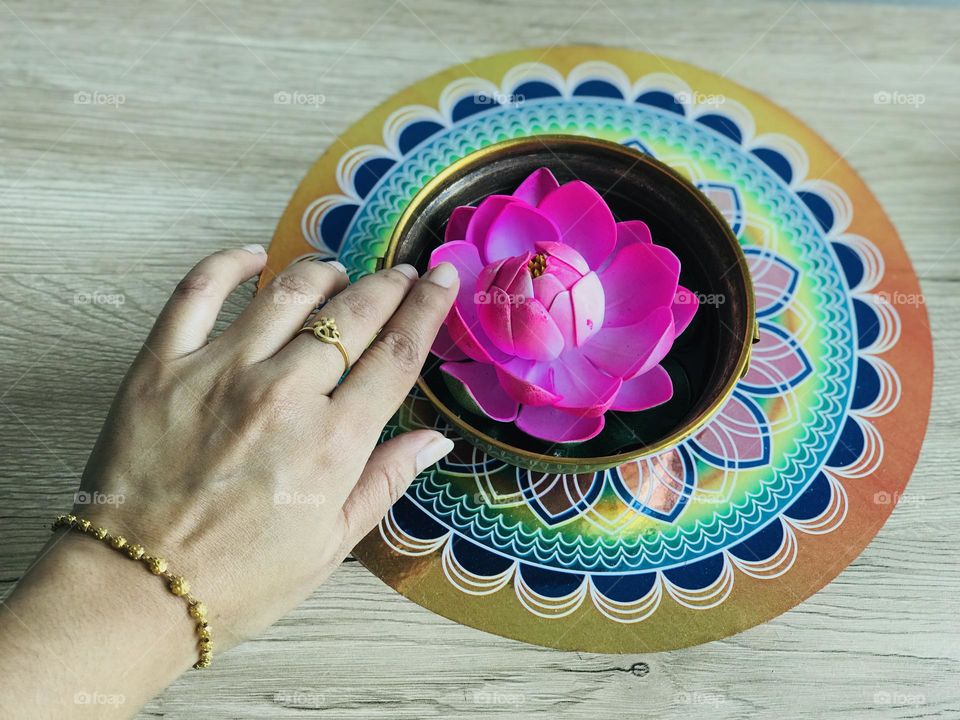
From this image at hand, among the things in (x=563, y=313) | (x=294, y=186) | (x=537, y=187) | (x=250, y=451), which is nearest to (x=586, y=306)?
(x=563, y=313)

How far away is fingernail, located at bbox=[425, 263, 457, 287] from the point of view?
56 cm

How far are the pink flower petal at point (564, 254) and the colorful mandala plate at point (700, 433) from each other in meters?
0.19

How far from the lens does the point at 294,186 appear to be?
0.77 metres

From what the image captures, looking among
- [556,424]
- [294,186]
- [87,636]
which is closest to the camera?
[87,636]

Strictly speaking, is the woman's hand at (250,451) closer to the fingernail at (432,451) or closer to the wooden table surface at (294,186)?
the fingernail at (432,451)

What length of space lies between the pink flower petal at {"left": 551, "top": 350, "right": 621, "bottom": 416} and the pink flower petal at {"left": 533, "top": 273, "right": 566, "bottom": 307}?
2.2 inches

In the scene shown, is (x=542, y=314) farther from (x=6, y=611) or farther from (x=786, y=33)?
(x=786, y=33)

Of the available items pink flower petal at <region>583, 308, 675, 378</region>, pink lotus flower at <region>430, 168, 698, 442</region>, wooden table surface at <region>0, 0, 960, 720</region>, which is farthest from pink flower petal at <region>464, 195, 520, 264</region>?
wooden table surface at <region>0, 0, 960, 720</region>

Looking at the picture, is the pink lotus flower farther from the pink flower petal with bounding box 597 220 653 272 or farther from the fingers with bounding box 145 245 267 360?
the fingers with bounding box 145 245 267 360

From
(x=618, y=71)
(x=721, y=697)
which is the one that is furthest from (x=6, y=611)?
(x=618, y=71)

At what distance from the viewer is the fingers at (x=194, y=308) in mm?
564

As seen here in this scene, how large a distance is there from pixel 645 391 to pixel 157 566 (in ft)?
1.14

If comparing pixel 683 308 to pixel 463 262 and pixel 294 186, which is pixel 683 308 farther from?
pixel 294 186

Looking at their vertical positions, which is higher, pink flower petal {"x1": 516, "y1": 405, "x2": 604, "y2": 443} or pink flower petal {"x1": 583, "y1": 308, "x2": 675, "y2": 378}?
pink flower petal {"x1": 583, "y1": 308, "x2": 675, "y2": 378}
